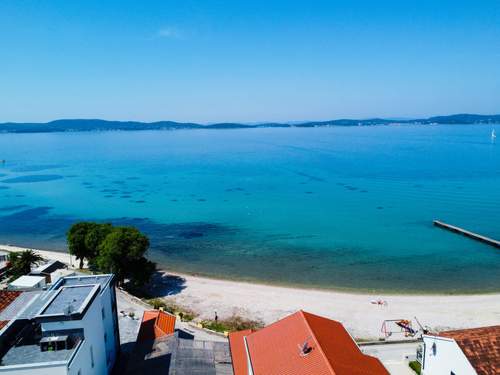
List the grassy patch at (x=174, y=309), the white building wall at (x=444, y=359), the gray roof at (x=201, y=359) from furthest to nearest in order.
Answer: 1. the grassy patch at (x=174, y=309)
2. the gray roof at (x=201, y=359)
3. the white building wall at (x=444, y=359)

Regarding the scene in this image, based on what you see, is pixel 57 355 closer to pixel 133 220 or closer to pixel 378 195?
pixel 133 220

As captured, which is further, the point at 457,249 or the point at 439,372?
the point at 457,249

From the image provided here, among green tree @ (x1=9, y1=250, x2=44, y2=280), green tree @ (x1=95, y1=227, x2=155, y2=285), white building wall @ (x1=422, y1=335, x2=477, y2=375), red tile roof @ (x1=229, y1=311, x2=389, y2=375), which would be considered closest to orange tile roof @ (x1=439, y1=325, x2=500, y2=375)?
white building wall @ (x1=422, y1=335, x2=477, y2=375)

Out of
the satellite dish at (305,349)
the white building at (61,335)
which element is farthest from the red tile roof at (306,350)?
the white building at (61,335)

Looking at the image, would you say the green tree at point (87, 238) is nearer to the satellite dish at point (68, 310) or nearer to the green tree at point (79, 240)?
the green tree at point (79, 240)

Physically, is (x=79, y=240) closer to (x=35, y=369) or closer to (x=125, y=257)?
(x=125, y=257)

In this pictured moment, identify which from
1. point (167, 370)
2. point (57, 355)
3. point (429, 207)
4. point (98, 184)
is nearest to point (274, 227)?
point (429, 207)
